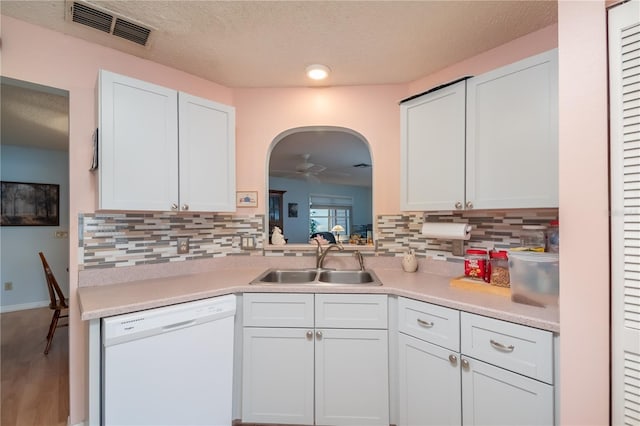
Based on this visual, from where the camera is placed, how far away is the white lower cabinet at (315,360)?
163cm

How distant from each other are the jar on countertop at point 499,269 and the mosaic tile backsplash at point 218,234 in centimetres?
15

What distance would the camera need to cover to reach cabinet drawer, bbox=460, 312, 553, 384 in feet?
3.65

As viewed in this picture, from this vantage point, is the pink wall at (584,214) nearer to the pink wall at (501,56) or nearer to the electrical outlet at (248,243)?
the pink wall at (501,56)

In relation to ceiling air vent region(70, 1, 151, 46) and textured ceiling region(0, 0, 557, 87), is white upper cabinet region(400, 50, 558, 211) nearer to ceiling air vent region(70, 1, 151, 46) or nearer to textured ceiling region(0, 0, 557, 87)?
textured ceiling region(0, 0, 557, 87)

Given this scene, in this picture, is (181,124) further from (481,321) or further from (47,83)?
(481,321)

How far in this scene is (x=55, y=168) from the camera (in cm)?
432

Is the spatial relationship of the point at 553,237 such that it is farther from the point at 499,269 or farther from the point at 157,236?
the point at 157,236

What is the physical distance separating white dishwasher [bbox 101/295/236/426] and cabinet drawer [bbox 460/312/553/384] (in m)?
1.22

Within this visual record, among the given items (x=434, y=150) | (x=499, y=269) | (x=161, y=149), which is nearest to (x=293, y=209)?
(x=161, y=149)

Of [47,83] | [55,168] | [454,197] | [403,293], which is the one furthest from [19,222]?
[454,197]

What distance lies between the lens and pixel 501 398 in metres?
1.22

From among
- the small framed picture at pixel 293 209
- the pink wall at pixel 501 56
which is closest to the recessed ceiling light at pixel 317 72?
the pink wall at pixel 501 56

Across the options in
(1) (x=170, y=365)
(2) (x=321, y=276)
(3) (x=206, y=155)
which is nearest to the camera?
(1) (x=170, y=365)

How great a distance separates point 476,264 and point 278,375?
4.42 feet
